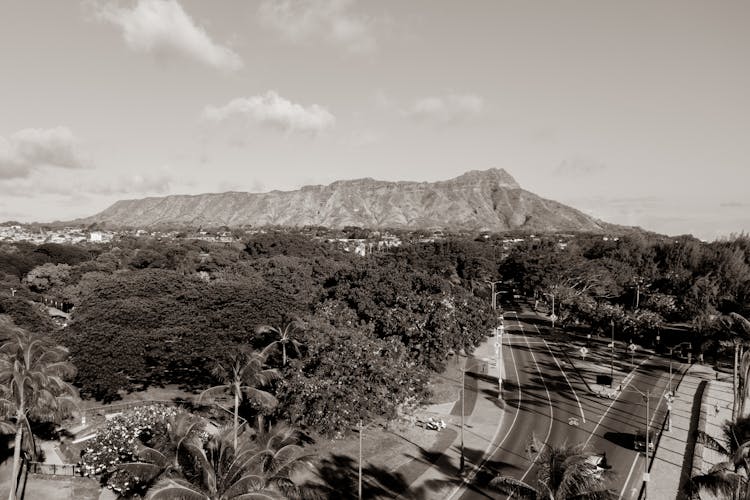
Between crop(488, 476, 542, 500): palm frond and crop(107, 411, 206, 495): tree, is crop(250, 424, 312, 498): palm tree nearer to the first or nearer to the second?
crop(107, 411, 206, 495): tree

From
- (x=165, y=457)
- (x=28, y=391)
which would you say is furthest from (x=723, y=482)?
(x=28, y=391)

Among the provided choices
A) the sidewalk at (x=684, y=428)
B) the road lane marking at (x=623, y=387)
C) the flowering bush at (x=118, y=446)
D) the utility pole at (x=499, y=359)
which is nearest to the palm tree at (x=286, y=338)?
the flowering bush at (x=118, y=446)

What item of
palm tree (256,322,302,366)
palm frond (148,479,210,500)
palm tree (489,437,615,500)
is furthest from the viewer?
palm tree (256,322,302,366)

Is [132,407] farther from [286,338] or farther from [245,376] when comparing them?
[245,376]

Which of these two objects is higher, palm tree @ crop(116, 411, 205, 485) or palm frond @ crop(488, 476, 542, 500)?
palm tree @ crop(116, 411, 205, 485)

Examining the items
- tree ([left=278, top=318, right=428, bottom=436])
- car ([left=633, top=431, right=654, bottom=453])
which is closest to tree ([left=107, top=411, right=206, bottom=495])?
tree ([left=278, top=318, right=428, bottom=436])

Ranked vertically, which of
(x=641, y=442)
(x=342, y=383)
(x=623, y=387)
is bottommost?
(x=623, y=387)
